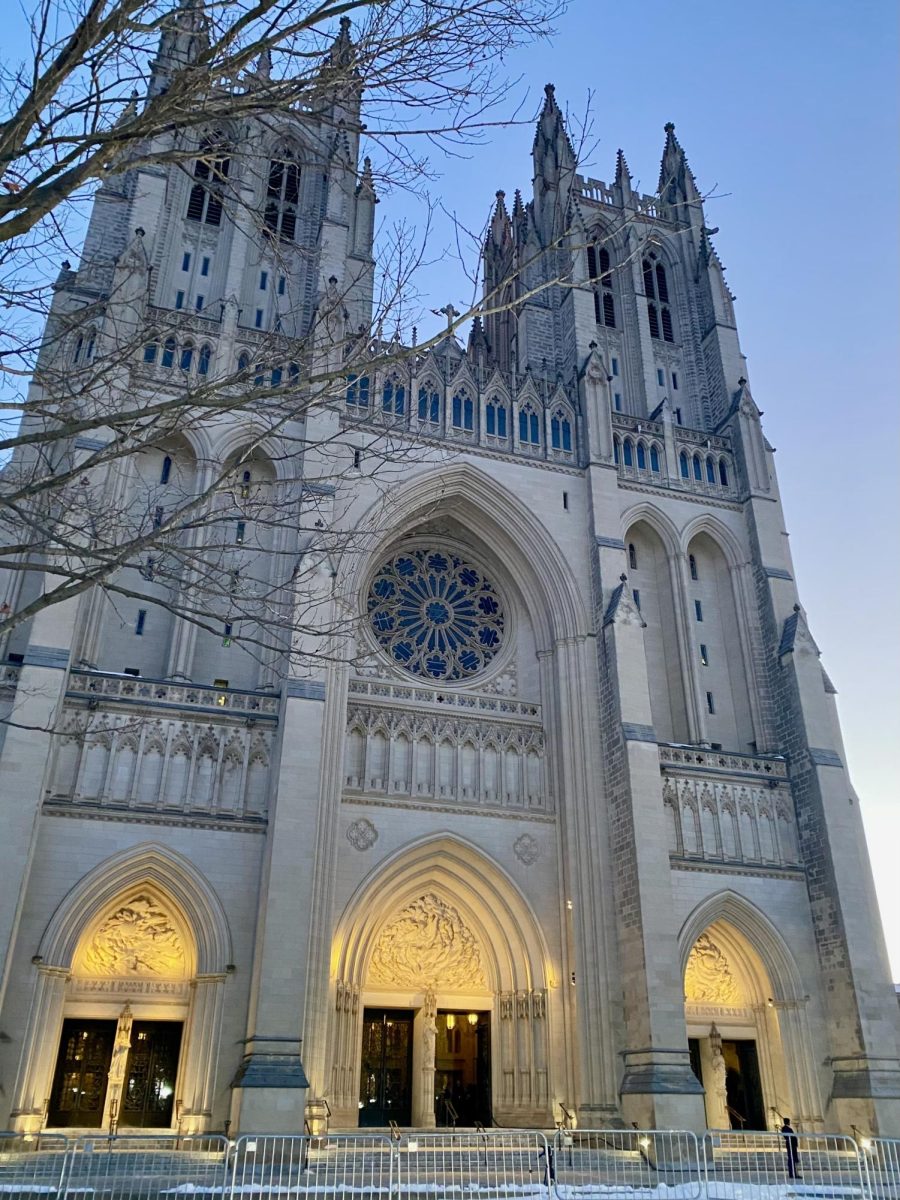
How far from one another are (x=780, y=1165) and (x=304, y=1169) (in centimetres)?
833

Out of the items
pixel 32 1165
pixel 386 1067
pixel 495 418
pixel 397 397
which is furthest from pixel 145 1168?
pixel 495 418

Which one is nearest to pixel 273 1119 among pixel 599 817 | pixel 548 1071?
pixel 548 1071

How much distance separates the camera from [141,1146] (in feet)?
49.2

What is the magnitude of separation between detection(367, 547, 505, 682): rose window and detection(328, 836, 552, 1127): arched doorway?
15.1 ft

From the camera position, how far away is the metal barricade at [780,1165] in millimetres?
12273

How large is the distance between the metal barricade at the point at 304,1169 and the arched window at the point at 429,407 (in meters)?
15.5

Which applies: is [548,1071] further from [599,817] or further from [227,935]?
[227,935]

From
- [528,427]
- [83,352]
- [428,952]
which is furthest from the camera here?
[528,427]

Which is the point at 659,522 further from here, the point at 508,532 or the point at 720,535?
the point at 508,532

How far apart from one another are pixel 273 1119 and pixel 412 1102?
14.7ft

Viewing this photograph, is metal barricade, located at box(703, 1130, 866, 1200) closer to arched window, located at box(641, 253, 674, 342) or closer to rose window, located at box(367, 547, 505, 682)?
rose window, located at box(367, 547, 505, 682)

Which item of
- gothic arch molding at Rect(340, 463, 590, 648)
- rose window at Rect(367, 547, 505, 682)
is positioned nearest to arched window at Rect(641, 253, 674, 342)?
gothic arch molding at Rect(340, 463, 590, 648)

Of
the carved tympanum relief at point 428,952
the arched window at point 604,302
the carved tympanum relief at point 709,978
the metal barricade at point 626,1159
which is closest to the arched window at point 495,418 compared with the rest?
the arched window at point 604,302

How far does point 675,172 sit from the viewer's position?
105 feet
